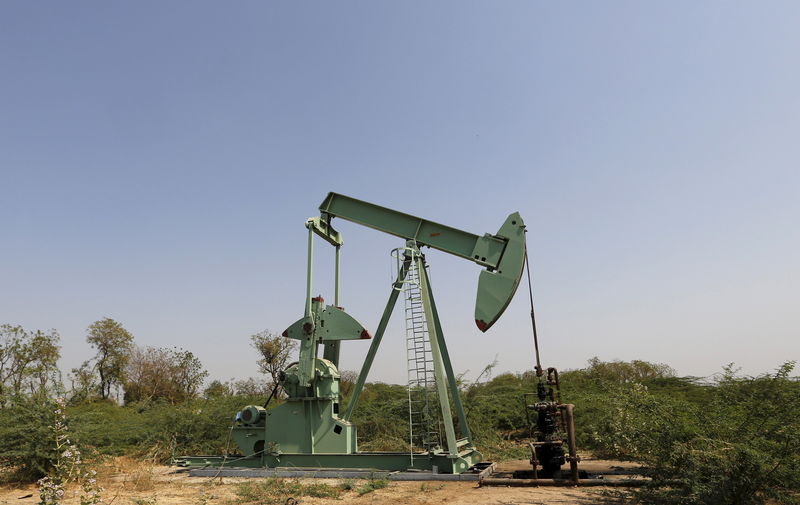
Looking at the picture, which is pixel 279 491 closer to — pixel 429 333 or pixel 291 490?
pixel 291 490

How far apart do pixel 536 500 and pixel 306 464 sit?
4348mm

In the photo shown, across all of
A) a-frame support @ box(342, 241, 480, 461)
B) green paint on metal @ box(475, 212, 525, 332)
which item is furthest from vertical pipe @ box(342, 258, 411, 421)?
green paint on metal @ box(475, 212, 525, 332)

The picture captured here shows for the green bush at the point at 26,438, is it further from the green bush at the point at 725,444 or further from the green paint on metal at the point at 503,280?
the green bush at the point at 725,444

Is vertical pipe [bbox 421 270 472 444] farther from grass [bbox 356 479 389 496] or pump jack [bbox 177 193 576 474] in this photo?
grass [bbox 356 479 389 496]

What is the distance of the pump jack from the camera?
8.02 meters

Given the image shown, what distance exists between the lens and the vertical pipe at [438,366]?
7723 millimetres

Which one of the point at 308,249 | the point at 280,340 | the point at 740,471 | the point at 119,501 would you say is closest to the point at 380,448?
the point at 308,249

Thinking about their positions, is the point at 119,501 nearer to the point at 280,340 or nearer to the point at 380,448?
the point at 380,448

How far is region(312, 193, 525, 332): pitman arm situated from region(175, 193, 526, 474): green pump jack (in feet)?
0.05

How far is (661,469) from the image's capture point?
507 cm

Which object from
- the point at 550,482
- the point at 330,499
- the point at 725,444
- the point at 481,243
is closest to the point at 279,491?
the point at 330,499

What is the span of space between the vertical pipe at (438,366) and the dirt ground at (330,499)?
66 centimetres

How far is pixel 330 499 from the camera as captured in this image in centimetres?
669

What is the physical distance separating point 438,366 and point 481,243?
7.14 feet
